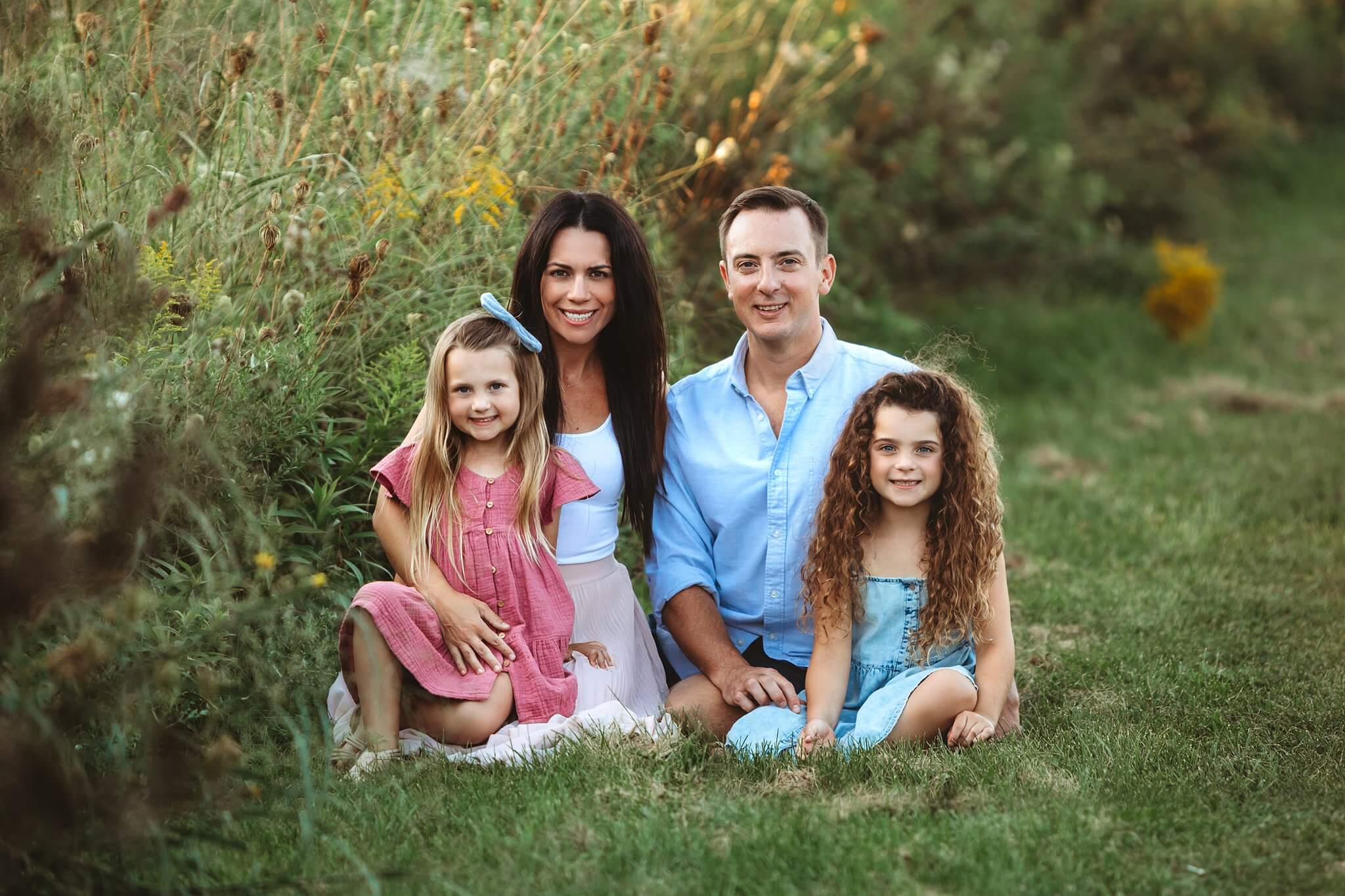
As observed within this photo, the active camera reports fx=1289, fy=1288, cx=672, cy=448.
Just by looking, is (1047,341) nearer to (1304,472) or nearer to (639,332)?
(1304,472)

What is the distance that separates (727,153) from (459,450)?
155 cm

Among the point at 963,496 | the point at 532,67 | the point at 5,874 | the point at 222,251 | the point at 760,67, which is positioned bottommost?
the point at 5,874

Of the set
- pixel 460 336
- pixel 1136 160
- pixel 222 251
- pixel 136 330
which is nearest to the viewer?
pixel 136 330

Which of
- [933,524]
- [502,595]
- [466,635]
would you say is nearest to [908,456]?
Answer: [933,524]

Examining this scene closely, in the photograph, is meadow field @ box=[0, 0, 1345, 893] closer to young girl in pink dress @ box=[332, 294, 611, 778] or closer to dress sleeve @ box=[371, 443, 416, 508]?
young girl in pink dress @ box=[332, 294, 611, 778]

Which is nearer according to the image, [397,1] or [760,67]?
[397,1]

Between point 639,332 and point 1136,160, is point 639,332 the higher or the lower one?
the lower one

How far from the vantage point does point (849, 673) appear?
3.56 metres

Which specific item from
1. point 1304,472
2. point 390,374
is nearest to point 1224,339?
point 1304,472

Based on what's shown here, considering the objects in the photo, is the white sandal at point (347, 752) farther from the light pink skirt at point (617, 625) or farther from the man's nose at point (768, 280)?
the man's nose at point (768, 280)

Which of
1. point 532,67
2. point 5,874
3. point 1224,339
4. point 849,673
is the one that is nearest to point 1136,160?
point 1224,339

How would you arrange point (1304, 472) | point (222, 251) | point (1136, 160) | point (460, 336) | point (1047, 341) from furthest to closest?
point (1136, 160) → point (1047, 341) → point (1304, 472) → point (222, 251) → point (460, 336)

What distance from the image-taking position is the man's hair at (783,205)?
3.71 metres

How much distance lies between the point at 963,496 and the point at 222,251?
2.19 meters
